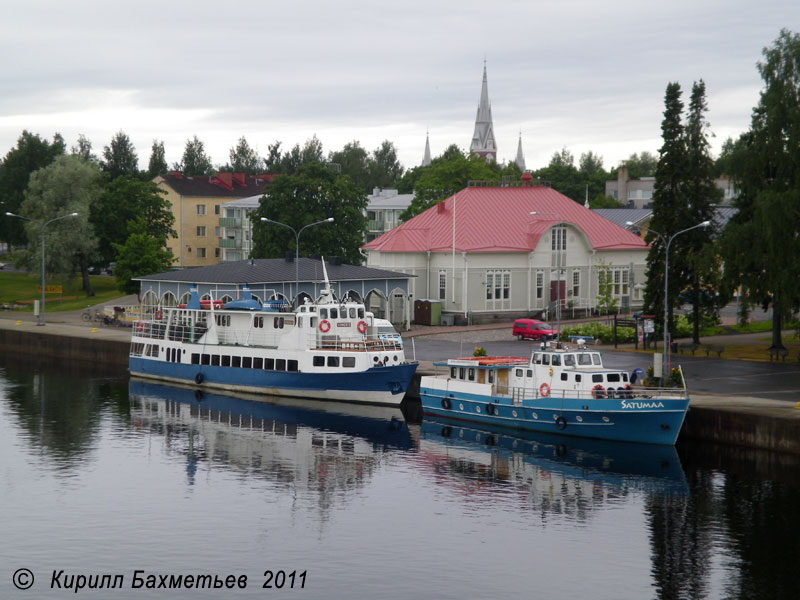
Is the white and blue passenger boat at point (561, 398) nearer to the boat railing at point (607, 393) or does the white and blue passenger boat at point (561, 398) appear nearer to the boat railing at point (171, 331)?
the boat railing at point (607, 393)

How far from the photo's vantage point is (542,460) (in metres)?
47.8

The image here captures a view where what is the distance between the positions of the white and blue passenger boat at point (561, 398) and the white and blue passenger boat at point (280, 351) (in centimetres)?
450

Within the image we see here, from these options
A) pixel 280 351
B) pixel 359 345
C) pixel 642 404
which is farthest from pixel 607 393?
pixel 280 351

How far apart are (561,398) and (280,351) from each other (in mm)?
20426

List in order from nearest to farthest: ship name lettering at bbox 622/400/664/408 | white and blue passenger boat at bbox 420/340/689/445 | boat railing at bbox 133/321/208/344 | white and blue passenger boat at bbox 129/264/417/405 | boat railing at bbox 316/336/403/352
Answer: ship name lettering at bbox 622/400/664/408 → white and blue passenger boat at bbox 420/340/689/445 → white and blue passenger boat at bbox 129/264/417/405 → boat railing at bbox 316/336/403/352 → boat railing at bbox 133/321/208/344

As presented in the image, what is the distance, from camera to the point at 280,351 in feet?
212

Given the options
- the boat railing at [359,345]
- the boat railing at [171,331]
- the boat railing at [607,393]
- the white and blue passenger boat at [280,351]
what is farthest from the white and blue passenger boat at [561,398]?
the boat railing at [171,331]

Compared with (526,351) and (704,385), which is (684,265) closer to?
(526,351)

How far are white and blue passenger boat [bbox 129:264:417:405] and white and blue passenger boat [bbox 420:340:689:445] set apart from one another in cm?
450

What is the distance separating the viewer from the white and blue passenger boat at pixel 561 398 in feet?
161

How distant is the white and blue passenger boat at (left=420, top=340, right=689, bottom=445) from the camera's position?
48.9 metres

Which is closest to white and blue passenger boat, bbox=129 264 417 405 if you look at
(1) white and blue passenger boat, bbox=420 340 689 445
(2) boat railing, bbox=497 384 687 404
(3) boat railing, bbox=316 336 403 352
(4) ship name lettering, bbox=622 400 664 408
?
(3) boat railing, bbox=316 336 403 352

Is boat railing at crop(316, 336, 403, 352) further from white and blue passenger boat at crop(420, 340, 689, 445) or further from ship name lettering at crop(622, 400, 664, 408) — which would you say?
ship name lettering at crop(622, 400, 664, 408)

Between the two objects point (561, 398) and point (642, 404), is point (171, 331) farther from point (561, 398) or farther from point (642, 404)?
point (642, 404)
